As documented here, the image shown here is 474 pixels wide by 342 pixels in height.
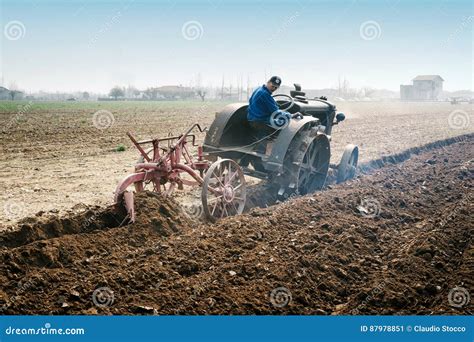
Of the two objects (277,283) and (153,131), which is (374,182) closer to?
(277,283)

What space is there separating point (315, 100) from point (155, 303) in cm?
777

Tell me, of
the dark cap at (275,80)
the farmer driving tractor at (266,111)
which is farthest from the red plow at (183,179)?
the dark cap at (275,80)

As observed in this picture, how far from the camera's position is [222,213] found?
770 centimetres

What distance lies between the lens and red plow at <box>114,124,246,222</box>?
23.0 feet

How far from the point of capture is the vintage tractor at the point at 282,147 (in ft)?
28.7

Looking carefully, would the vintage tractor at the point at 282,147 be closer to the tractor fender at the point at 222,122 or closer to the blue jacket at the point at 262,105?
the tractor fender at the point at 222,122

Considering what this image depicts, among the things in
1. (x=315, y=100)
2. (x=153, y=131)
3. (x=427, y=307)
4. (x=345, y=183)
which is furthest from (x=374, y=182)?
(x=153, y=131)

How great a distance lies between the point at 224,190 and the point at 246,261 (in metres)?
2.17

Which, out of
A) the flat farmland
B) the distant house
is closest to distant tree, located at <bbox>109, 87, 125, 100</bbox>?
the distant house

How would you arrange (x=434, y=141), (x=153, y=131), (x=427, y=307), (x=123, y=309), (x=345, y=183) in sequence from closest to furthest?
1. (x=123, y=309)
2. (x=427, y=307)
3. (x=345, y=183)
4. (x=434, y=141)
5. (x=153, y=131)

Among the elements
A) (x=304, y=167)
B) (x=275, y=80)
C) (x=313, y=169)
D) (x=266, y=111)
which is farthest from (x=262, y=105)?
(x=313, y=169)

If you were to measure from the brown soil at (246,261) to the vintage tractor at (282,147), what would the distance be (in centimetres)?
88

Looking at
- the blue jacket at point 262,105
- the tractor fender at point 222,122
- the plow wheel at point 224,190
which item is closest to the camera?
the plow wheel at point 224,190

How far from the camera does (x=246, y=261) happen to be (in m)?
5.66
